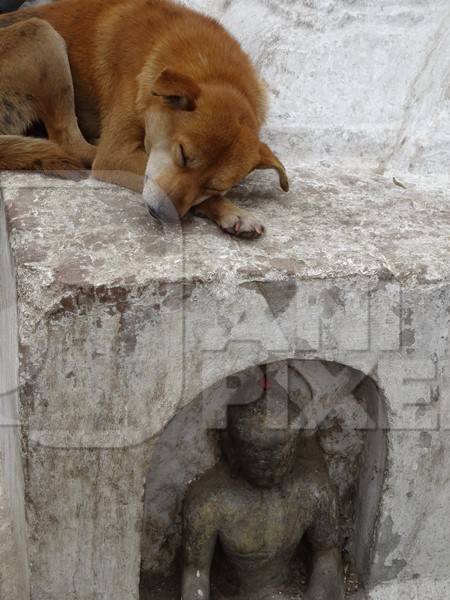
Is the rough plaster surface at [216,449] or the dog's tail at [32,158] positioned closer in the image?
the rough plaster surface at [216,449]

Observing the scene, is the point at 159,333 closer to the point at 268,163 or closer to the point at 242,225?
the point at 242,225

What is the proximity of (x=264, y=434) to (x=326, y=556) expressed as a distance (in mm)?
638

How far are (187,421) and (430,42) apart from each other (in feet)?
6.86

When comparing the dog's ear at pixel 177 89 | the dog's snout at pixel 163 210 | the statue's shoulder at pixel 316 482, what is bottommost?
the statue's shoulder at pixel 316 482

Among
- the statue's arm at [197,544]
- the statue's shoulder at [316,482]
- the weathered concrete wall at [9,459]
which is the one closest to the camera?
the weathered concrete wall at [9,459]

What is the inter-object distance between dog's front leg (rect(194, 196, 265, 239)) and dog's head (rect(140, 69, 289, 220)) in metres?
0.03

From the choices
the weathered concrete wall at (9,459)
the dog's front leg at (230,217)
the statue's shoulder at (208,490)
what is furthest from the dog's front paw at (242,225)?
the statue's shoulder at (208,490)

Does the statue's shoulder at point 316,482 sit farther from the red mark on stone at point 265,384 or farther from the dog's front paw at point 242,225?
the dog's front paw at point 242,225

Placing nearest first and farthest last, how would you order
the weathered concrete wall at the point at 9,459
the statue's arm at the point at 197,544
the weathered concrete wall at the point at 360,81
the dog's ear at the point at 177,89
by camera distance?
the weathered concrete wall at the point at 9,459, the dog's ear at the point at 177,89, the statue's arm at the point at 197,544, the weathered concrete wall at the point at 360,81

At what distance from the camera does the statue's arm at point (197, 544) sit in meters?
3.17

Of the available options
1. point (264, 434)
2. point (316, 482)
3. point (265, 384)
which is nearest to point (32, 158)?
point (265, 384)

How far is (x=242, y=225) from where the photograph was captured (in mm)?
2898

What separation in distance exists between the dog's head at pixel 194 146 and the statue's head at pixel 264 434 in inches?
29.2

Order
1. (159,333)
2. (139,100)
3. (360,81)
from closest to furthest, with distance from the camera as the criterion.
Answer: (159,333) → (139,100) → (360,81)
